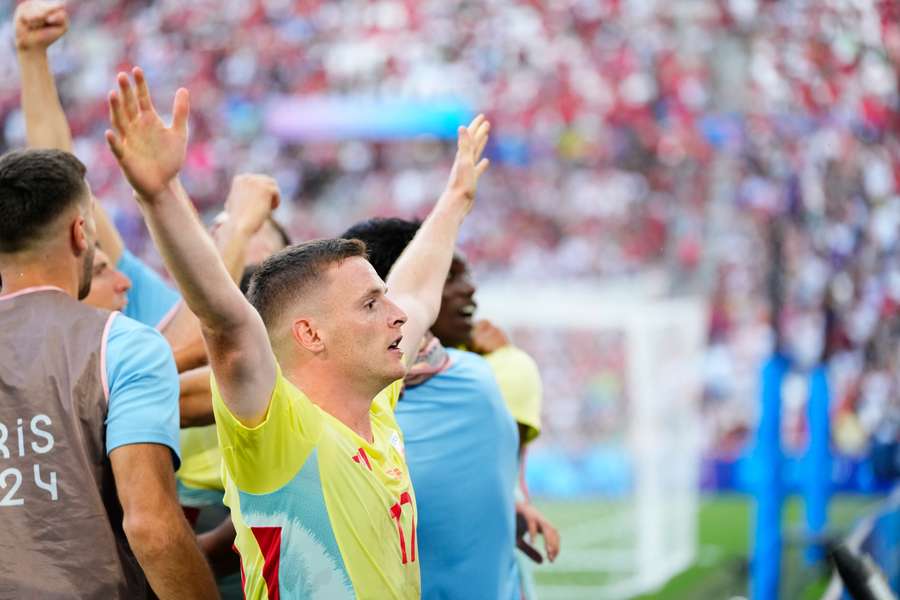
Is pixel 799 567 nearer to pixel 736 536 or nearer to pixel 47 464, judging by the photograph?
pixel 736 536

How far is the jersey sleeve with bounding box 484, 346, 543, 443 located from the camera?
4.13 metres

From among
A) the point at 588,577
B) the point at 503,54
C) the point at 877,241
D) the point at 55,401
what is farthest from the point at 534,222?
the point at 55,401

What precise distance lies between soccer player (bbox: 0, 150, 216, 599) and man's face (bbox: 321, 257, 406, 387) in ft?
1.40

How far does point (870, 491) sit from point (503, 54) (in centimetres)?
843

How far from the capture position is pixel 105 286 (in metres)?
3.46

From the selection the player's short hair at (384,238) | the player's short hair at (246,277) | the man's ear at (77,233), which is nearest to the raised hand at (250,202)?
the player's short hair at (246,277)

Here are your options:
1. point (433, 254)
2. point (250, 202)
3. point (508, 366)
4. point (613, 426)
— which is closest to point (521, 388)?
point (508, 366)

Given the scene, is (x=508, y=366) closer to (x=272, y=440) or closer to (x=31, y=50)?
(x=31, y=50)

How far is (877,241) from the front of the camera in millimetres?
14836

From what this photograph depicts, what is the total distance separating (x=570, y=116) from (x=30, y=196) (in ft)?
55.3

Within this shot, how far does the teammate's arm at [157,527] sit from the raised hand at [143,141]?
2.33 ft

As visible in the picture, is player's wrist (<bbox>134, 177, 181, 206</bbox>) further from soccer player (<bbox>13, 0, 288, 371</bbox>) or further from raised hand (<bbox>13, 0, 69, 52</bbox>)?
raised hand (<bbox>13, 0, 69, 52</bbox>)

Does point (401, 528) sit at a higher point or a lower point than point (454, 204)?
lower

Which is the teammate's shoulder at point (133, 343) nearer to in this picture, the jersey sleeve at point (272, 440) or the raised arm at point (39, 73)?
the jersey sleeve at point (272, 440)
